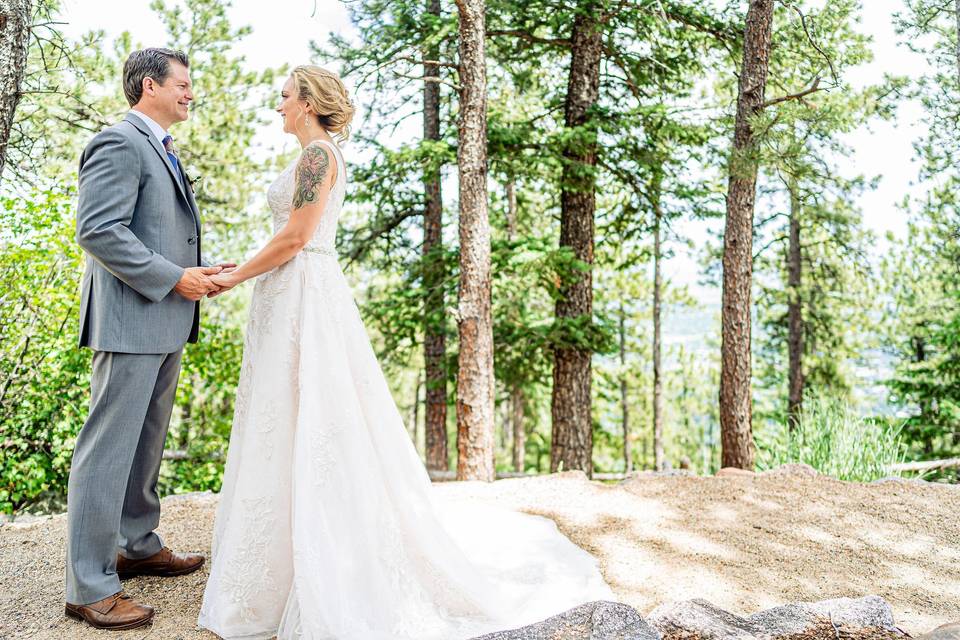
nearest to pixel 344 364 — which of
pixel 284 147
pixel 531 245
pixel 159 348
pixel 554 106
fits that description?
pixel 159 348

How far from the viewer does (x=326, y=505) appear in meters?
2.44

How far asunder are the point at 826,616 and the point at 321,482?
1.87 metres

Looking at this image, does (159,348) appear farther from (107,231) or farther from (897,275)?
(897,275)

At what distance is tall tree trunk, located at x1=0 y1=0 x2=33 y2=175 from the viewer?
3406 millimetres

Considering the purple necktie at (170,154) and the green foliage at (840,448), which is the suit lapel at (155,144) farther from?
the green foliage at (840,448)

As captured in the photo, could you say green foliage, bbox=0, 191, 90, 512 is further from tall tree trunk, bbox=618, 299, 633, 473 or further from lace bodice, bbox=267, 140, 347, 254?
tall tree trunk, bbox=618, 299, 633, 473

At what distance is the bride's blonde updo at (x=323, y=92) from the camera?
8.66ft

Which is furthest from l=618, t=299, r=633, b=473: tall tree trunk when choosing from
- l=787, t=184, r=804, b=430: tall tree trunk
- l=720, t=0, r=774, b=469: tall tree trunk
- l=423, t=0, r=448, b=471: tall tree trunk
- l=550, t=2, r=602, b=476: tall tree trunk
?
l=720, t=0, r=774, b=469: tall tree trunk

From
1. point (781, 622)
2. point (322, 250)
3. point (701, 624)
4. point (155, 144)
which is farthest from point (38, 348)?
point (781, 622)

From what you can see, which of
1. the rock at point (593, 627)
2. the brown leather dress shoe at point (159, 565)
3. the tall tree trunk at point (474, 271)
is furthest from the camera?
the tall tree trunk at point (474, 271)

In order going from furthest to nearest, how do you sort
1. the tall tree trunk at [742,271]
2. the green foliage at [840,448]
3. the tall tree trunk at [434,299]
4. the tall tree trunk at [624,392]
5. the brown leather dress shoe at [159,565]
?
the tall tree trunk at [624,392]
the tall tree trunk at [434,299]
the tall tree trunk at [742,271]
the green foliage at [840,448]
the brown leather dress shoe at [159,565]

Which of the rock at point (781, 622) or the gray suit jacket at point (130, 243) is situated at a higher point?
the gray suit jacket at point (130, 243)

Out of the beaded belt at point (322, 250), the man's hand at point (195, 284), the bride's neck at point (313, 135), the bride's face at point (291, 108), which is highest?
the bride's face at point (291, 108)

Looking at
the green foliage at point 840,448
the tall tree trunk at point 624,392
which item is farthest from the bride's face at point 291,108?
the tall tree trunk at point 624,392
